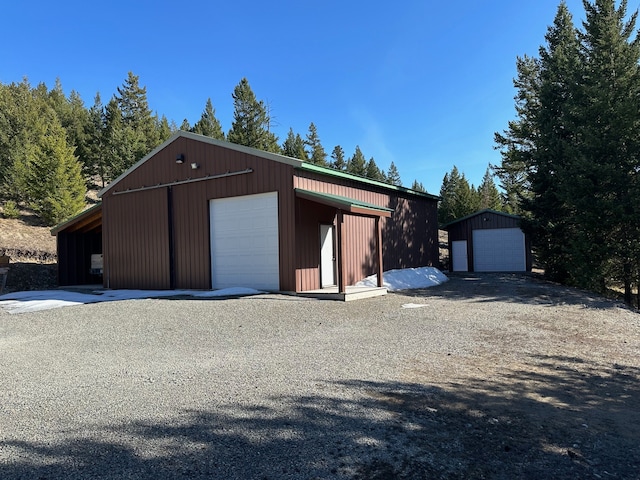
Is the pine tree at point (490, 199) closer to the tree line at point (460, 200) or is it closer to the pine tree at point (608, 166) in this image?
the tree line at point (460, 200)

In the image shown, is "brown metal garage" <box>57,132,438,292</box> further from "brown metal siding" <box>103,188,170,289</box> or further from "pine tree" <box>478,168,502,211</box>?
"pine tree" <box>478,168,502,211</box>

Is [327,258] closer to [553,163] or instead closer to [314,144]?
[553,163]

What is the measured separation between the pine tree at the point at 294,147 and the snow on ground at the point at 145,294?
30704 millimetres

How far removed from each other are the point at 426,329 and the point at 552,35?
19.1 metres

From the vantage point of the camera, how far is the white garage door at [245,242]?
12.2 m

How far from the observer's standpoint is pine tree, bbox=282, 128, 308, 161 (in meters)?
45.6

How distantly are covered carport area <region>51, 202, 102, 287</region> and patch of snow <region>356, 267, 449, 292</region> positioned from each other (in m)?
11.2

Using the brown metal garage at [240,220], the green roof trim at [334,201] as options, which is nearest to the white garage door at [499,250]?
the brown metal garage at [240,220]

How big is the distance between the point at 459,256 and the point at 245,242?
50.6 feet

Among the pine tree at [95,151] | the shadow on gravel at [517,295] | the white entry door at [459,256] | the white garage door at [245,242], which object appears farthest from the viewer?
the pine tree at [95,151]

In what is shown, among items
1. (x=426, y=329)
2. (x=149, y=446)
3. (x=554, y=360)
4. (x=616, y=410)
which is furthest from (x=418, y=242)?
(x=149, y=446)

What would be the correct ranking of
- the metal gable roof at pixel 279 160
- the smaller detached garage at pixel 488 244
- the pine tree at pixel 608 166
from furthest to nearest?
the smaller detached garage at pixel 488 244 → the pine tree at pixel 608 166 → the metal gable roof at pixel 279 160

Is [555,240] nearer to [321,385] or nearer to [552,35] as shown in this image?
[552,35]

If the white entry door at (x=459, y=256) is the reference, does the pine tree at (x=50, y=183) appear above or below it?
above
